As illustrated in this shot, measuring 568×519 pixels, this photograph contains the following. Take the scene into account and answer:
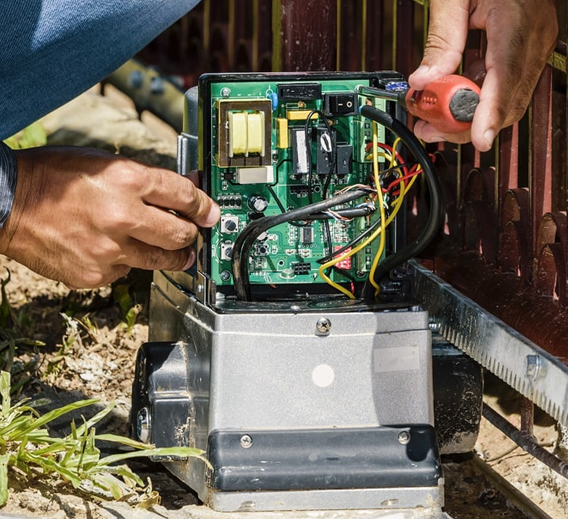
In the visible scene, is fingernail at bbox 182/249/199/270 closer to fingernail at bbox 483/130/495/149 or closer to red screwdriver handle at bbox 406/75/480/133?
red screwdriver handle at bbox 406/75/480/133

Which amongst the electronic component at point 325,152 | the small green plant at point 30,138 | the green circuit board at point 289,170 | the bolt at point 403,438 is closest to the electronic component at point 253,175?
the green circuit board at point 289,170

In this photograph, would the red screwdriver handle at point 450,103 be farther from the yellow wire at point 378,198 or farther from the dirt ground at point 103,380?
the dirt ground at point 103,380

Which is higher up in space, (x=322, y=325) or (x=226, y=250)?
(x=226, y=250)

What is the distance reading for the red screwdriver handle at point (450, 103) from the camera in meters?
1.78

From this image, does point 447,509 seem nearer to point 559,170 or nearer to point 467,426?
point 467,426

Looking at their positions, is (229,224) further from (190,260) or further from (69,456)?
(69,456)

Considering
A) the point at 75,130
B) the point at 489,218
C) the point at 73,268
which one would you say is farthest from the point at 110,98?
the point at 73,268

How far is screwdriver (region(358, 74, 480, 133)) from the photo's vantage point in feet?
5.83

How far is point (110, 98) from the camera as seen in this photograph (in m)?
4.69

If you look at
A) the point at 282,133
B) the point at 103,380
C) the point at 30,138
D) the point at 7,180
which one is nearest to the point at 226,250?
the point at 282,133

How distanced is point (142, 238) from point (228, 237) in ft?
0.87

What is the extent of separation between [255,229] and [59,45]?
0.52m

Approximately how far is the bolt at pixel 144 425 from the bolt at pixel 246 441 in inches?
8.8

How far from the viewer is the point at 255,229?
6.90ft
